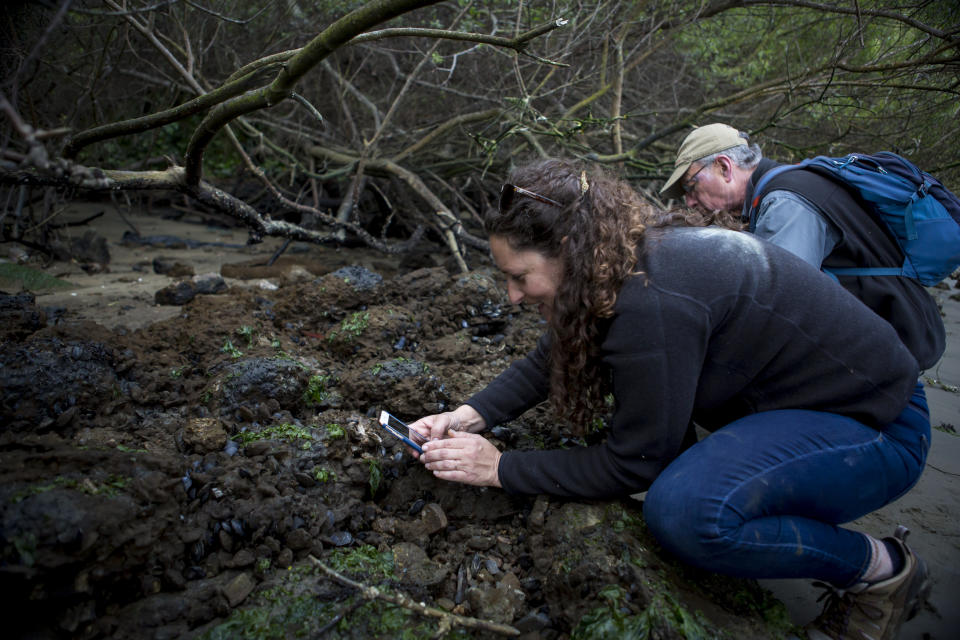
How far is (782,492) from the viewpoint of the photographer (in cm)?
162

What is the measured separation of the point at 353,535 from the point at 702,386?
1224mm

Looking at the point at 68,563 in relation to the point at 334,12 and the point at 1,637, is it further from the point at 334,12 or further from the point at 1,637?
the point at 334,12

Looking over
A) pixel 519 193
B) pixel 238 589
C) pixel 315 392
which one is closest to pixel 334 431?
pixel 315 392

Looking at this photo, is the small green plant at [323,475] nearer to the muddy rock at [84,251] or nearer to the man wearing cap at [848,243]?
the man wearing cap at [848,243]

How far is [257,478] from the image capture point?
1.88 meters

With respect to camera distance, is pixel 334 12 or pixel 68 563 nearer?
pixel 68 563

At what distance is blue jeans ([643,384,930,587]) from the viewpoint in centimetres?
158

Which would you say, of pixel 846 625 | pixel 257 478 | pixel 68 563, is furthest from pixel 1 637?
pixel 846 625

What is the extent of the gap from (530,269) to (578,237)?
18cm

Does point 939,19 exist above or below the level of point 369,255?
above

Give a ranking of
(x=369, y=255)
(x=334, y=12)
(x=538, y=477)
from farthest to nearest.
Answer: (x=369, y=255), (x=334, y=12), (x=538, y=477)

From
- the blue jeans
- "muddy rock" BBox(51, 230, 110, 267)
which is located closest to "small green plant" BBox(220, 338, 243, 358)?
the blue jeans

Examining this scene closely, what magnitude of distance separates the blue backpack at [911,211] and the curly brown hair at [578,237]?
97cm

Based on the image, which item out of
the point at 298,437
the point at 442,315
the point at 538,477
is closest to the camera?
the point at 538,477
